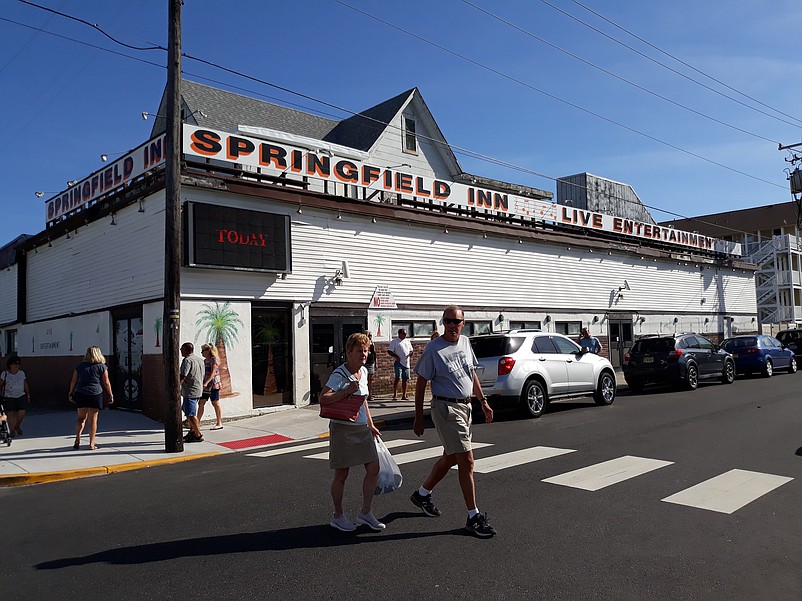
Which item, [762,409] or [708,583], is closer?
[708,583]

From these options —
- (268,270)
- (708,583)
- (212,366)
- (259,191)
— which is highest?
(259,191)

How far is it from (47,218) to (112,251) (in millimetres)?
5411

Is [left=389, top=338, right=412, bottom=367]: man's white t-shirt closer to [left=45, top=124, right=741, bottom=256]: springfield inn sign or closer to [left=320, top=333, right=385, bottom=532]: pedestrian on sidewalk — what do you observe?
[left=45, top=124, right=741, bottom=256]: springfield inn sign

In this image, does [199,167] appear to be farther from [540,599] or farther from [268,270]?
[540,599]

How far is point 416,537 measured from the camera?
18.0 feet

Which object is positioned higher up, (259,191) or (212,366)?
(259,191)

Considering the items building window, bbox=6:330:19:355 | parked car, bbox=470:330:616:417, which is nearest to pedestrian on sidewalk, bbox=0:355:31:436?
parked car, bbox=470:330:616:417

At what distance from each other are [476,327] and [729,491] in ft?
46.0

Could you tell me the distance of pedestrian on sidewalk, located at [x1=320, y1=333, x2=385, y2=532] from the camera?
5621 millimetres

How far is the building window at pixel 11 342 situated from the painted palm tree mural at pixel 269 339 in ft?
43.2

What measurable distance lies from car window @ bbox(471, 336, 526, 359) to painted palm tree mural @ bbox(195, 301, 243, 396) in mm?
5368

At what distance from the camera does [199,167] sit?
579 inches

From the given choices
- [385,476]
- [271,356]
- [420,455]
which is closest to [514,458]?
[420,455]

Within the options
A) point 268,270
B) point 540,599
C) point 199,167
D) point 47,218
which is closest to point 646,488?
point 540,599
